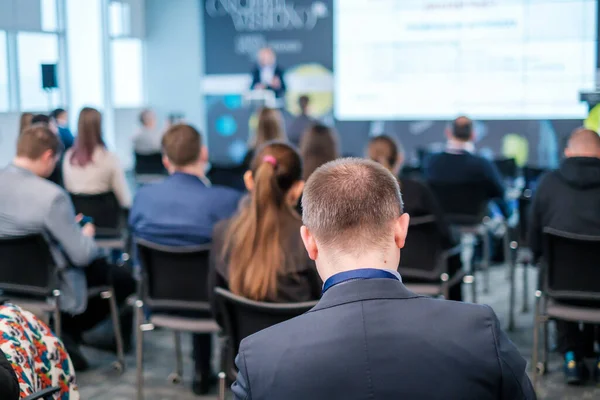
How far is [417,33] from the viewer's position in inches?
408

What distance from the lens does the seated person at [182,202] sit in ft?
12.7

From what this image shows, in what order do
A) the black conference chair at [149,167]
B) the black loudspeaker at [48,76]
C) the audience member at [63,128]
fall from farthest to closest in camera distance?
the black conference chair at [149,167] < the black loudspeaker at [48,76] < the audience member at [63,128]

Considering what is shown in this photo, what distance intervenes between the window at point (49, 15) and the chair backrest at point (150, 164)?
8.65 ft

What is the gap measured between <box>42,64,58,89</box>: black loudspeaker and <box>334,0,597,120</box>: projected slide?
460 centimetres

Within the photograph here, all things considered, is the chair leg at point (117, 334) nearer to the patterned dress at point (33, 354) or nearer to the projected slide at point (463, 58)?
the patterned dress at point (33, 354)

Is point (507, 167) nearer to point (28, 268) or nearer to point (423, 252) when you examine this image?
point (423, 252)

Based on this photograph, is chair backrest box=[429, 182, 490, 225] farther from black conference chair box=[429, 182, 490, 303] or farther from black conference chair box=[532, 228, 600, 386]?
black conference chair box=[532, 228, 600, 386]

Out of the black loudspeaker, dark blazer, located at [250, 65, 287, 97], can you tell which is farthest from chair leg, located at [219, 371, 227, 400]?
dark blazer, located at [250, 65, 287, 97]

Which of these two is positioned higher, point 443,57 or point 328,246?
point 443,57

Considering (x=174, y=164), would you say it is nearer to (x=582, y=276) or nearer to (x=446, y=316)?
(x=582, y=276)

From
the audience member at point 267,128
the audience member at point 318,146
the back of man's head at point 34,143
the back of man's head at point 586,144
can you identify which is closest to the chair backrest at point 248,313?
the back of man's head at point 34,143

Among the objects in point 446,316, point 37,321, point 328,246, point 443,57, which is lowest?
point 37,321

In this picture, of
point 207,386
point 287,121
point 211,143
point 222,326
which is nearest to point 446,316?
point 222,326

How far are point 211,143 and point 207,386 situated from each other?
8109 millimetres
